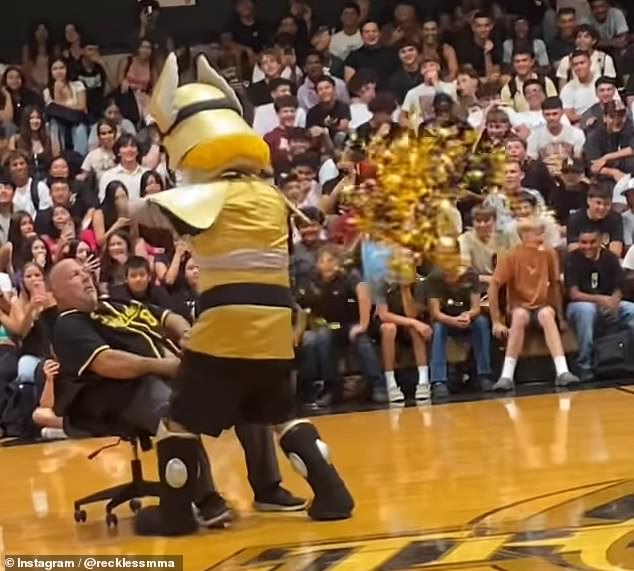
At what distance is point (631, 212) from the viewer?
9.81 meters

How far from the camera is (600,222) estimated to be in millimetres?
9602

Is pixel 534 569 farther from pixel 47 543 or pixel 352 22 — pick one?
pixel 352 22

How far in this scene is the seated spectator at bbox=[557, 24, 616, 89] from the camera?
11.6 metres

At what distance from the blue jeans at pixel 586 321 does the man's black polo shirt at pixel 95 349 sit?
3.84 meters

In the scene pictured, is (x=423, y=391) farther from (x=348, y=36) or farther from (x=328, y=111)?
(x=348, y=36)

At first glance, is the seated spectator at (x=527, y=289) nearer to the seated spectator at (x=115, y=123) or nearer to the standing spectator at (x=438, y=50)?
the standing spectator at (x=438, y=50)

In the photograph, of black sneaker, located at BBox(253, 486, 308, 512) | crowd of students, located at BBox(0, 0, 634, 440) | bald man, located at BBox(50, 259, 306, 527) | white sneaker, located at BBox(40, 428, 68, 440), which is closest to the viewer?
bald man, located at BBox(50, 259, 306, 527)

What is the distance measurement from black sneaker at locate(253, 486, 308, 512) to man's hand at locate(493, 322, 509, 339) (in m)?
3.51

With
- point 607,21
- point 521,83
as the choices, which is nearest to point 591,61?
point 521,83

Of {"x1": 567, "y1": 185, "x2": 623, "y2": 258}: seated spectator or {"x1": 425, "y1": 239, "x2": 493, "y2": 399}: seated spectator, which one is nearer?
{"x1": 425, "y1": 239, "x2": 493, "y2": 399}: seated spectator

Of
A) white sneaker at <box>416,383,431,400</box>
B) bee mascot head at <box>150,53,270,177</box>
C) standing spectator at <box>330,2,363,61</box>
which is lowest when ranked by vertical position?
white sneaker at <box>416,383,431,400</box>

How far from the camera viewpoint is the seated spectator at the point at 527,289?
29.6 feet

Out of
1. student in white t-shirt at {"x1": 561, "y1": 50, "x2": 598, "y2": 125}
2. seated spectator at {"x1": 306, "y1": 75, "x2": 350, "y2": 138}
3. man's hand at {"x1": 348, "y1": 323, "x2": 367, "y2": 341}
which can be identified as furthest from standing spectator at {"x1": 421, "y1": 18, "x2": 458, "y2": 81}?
man's hand at {"x1": 348, "y1": 323, "x2": 367, "y2": 341}

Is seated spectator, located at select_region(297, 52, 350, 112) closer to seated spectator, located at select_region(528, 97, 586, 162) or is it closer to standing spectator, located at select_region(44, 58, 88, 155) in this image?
seated spectator, located at select_region(528, 97, 586, 162)
